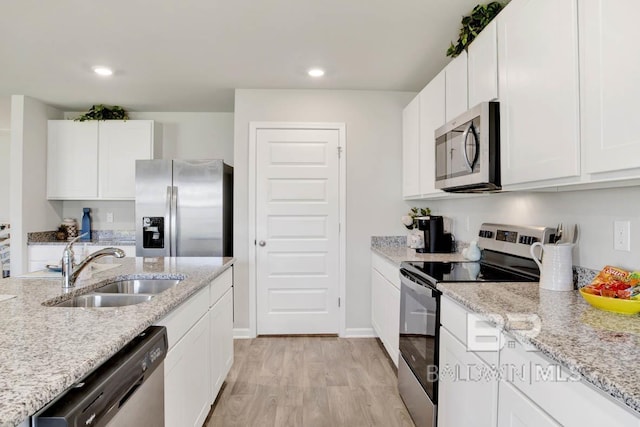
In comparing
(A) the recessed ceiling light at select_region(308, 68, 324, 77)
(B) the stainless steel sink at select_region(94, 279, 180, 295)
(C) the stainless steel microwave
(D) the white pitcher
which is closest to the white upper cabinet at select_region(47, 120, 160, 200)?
(A) the recessed ceiling light at select_region(308, 68, 324, 77)

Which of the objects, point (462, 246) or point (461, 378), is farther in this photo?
point (462, 246)

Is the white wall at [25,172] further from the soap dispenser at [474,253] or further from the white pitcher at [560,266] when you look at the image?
the white pitcher at [560,266]

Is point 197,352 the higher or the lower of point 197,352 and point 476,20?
the lower

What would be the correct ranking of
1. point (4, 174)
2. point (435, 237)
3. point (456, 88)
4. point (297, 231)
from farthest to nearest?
point (4, 174)
point (297, 231)
point (435, 237)
point (456, 88)

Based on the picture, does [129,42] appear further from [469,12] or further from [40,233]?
[40,233]

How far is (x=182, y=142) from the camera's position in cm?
447

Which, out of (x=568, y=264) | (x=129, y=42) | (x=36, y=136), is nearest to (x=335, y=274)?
(x=568, y=264)

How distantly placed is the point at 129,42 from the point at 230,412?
255cm

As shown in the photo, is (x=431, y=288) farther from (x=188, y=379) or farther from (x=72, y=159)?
(x=72, y=159)

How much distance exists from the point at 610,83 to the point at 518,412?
41.5 inches

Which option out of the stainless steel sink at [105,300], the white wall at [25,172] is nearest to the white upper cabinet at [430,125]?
the stainless steel sink at [105,300]

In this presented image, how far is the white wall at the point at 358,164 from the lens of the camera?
3576mm

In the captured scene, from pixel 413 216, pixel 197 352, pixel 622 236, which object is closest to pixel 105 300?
pixel 197 352

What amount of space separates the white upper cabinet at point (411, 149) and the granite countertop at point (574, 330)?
1.54 meters
